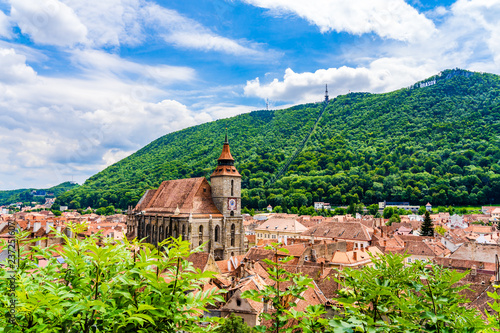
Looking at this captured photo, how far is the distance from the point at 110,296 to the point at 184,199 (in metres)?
43.0

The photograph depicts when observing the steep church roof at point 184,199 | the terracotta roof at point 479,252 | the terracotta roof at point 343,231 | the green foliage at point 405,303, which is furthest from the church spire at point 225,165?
the green foliage at point 405,303

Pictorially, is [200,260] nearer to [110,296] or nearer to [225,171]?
[225,171]

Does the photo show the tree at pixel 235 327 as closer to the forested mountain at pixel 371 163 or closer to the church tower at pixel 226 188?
the church tower at pixel 226 188

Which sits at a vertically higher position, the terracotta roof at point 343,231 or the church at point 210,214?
the church at point 210,214

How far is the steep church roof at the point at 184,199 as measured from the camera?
4384 centimetres

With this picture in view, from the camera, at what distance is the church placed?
42.2m

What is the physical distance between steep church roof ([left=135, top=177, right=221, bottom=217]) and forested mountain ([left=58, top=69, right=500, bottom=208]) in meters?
79.9

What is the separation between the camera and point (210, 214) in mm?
43125

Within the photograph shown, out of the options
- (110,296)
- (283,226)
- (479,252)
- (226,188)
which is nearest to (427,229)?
(479,252)

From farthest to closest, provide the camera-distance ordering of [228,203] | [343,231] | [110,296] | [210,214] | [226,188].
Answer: [343,231]
[226,188]
[228,203]
[210,214]
[110,296]

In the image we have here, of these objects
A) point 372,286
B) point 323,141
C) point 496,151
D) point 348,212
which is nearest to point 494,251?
point 372,286

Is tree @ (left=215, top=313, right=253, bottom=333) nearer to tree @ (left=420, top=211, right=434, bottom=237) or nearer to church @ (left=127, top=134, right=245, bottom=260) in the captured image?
church @ (left=127, top=134, right=245, bottom=260)

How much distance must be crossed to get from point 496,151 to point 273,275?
554ft

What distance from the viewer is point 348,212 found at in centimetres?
12038
